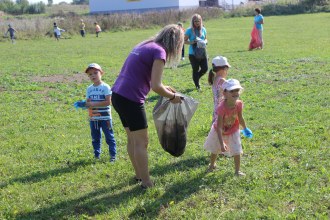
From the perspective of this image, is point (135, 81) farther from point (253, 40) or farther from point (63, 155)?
point (253, 40)

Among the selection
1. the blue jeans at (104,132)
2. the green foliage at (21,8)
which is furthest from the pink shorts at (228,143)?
the green foliage at (21,8)

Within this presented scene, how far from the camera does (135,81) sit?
4355 millimetres

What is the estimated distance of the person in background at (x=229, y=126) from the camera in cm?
473

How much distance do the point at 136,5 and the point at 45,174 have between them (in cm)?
6405

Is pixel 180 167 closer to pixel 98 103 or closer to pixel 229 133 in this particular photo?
pixel 229 133

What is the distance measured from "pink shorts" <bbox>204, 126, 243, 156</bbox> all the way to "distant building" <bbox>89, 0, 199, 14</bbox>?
6011cm

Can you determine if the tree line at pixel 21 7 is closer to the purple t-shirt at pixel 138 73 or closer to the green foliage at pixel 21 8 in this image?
Answer: the green foliage at pixel 21 8

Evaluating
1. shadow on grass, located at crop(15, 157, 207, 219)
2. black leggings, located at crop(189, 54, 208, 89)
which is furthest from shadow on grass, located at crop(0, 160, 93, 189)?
black leggings, located at crop(189, 54, 208, 89)

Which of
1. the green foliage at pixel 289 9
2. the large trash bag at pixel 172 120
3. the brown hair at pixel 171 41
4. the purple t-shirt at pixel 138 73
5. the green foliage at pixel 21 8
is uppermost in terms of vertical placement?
the green foliage at pixel 21 8

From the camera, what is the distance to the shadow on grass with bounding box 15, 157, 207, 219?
14.2 feet

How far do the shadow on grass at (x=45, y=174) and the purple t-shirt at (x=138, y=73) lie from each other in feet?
5.69

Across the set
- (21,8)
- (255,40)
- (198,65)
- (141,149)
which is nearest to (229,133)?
(141,149)

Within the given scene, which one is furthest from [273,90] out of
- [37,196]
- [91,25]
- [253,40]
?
[91,25]

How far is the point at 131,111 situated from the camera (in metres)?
4.41
